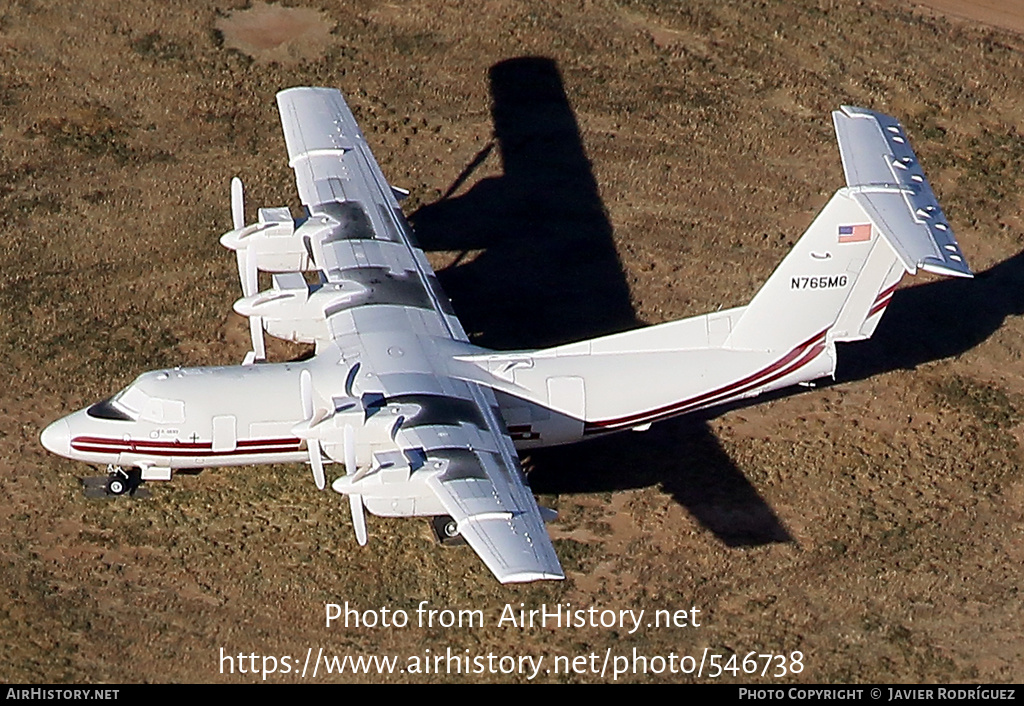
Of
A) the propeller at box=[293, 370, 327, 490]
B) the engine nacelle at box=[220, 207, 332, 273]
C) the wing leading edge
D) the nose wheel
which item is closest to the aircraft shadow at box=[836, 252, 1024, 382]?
the wing leading edge

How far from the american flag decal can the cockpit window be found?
55.9 feet

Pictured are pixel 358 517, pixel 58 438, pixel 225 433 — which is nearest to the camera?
pixel 358 517

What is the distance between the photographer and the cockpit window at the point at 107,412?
105 ft

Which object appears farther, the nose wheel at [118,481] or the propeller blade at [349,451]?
the nose wheel at [118,481]

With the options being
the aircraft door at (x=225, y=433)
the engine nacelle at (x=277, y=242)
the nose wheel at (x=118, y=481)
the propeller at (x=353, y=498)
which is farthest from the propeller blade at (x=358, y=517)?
the engine nacelle at (x=277, y=242)

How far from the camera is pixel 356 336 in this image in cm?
3334

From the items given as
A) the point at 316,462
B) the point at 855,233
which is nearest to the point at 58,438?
the point at 316,462

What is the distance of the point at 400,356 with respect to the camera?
32.8 metres

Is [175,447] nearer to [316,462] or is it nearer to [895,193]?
[316,462]

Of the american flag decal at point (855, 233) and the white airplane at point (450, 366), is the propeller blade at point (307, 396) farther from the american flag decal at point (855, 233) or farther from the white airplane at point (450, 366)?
the american flag decal at point (855, 233)

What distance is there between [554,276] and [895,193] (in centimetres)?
1262

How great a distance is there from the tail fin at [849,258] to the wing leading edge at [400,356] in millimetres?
7217
